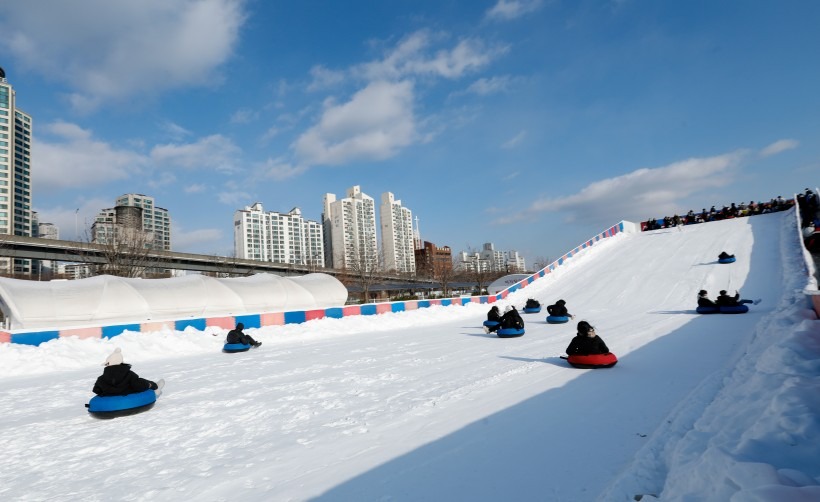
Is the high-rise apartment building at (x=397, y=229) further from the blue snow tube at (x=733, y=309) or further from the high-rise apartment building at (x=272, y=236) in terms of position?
the blue snow tube at (x=733, y=309)

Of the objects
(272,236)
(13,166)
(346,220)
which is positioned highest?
(13,166)

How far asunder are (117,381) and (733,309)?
14559mm

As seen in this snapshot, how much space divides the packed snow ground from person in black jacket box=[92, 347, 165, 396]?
375mm

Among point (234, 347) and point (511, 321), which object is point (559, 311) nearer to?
point (511, 321)

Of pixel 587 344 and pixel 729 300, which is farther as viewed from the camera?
pixel 729 300

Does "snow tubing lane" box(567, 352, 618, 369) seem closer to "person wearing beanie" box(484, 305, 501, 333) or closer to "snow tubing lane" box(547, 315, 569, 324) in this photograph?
"person wearing beanie" box(484, 305, 501, 333)

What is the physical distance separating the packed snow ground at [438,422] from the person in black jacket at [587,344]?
371 millimetres

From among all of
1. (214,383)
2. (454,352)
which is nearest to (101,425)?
(214,383)

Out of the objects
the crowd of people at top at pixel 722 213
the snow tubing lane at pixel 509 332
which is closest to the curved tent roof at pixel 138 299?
the snow tubing lane at pixel 509 332

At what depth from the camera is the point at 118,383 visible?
223 inches

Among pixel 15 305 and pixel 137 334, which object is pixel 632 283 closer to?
pixel 137 334

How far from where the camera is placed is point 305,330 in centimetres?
1373

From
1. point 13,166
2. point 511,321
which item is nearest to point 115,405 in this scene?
point 511,321

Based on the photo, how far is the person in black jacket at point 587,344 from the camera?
7.02m
